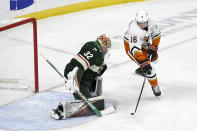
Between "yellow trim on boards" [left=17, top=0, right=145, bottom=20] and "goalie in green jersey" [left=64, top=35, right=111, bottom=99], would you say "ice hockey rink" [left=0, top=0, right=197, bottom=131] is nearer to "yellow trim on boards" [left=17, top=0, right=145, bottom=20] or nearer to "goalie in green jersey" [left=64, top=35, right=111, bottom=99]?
"yellow trim on boards" [left=17, top=0, right=145, bottom=20]

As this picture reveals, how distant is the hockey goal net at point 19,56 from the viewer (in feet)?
18.5

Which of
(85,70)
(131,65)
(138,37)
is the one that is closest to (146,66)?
(138,37)

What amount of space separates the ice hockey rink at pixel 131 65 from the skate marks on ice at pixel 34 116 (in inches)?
4.8

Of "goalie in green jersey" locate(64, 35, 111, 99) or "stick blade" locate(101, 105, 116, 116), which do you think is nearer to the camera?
"goalie in green jersey" locate(64, 35, 111, 99)

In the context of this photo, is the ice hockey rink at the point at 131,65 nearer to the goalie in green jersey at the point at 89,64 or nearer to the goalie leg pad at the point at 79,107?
the goalie leg pad at the point at 79,107

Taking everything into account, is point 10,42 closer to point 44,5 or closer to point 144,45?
point 144,45

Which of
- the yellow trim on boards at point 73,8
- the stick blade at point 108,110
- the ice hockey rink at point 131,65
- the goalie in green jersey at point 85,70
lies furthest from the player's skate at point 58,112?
the yellow trim on boards at point 73,8

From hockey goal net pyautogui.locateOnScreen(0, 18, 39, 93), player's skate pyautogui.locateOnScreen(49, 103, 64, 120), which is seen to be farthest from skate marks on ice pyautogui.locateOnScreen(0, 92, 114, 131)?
hockey goal net pyautogui.locateOnScreen(0, 18, 39, 93)

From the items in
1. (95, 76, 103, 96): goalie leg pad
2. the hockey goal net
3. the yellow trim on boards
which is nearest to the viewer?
(95, 76, 103, 96): goalie leg pad

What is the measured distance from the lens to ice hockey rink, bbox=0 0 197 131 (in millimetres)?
5039

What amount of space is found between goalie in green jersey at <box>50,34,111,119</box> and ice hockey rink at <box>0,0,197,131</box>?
8.3 inches

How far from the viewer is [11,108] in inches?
213

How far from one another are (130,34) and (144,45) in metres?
0.29

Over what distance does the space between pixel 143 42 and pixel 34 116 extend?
142 cm
